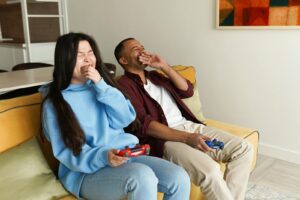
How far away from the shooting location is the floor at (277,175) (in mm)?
2346

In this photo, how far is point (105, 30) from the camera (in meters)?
3.71

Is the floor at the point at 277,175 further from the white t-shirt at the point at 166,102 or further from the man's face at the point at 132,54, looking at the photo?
the man's face at the point at 132,54

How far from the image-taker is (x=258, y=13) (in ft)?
8.51

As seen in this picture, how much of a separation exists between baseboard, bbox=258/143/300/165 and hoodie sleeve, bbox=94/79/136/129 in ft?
5.42

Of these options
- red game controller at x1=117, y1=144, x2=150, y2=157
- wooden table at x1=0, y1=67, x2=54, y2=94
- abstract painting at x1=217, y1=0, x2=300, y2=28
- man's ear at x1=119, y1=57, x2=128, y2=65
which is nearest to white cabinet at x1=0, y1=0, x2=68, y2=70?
wooden table at x1=0, y1=67, x2=54, y2=94

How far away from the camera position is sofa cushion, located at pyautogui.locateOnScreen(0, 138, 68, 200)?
4.63 ft

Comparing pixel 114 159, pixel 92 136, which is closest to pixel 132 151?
pixel 114 159

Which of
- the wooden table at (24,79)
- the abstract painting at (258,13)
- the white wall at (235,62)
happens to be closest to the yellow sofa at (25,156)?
the wooden table at (24,79)

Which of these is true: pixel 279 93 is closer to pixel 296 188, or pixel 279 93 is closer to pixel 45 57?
pixel 296 188

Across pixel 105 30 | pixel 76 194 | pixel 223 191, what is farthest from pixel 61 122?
pixel 105 30

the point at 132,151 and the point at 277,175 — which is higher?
the point at 132,151

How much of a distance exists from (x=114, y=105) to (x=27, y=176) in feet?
1.62

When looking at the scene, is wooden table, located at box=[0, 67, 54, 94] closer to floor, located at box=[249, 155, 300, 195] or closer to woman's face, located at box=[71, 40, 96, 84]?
woman's face, located at box=[71, 40, 96, 84]

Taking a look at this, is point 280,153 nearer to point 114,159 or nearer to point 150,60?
point 150,60
